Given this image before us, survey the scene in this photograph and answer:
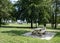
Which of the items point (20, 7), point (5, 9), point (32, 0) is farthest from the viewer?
point (5, 9)


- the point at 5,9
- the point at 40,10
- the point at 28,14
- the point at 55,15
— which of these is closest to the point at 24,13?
the point at 28,14

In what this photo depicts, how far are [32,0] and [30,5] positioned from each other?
1.20 meters

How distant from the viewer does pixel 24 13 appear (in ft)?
88.0

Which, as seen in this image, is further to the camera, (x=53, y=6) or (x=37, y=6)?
→ (x=53, y=6)

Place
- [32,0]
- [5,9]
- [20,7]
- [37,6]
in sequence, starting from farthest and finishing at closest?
[5,9] < [20,7] < [32,0] < [37,6]

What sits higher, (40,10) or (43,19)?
(40,10)

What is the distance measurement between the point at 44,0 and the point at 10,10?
956 centimetres

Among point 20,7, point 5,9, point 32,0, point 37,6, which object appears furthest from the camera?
point 5,9

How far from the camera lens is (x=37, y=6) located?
79.5 ft

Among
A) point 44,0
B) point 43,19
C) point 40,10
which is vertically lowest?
point 43,19

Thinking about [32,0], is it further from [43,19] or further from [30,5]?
[43,19]

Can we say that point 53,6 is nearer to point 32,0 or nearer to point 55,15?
point 55,15

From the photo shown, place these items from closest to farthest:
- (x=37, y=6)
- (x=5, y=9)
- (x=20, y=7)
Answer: (x=37, y=6) → (x=20, y=7) → (x=5, y=9)

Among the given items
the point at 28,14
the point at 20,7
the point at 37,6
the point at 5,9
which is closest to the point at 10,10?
the point at 5,9
